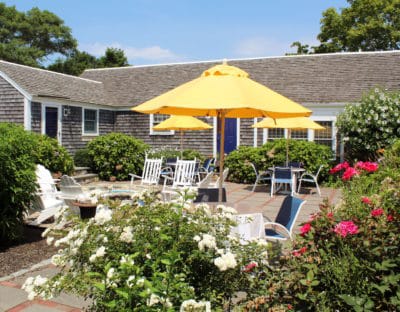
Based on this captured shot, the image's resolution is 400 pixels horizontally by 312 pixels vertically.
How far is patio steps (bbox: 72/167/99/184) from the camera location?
47.1 ft

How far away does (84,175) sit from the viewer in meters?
14.7

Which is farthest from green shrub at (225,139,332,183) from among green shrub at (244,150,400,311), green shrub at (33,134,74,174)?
green shrub at (244,150,400,311)

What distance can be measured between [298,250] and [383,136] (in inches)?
459

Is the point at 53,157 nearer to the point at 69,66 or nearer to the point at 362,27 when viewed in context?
the point at 362,27

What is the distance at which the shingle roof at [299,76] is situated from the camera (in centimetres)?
1613

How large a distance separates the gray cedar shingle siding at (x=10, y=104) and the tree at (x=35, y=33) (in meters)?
28.0

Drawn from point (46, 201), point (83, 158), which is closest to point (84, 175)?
point (83, 158)

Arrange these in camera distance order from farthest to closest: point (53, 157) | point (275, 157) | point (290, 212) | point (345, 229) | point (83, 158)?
point (83, 158)
point (275, 157)
point (53, 157)
point (290, 212)
point (345, 229)

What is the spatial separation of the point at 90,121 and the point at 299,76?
31.8 feet

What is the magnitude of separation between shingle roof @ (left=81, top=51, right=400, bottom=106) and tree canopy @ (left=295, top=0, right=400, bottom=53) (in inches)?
590

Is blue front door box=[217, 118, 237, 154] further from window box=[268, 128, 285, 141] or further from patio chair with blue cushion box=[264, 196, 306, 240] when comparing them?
patio chair with blue cushion box=[264, 196, 306, 240]

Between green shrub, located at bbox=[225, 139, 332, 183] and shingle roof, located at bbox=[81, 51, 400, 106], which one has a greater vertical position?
shingle roof, located at bbox=[81, 51, 400, 106]

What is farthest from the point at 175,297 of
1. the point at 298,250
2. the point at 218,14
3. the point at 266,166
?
the point at 218,14

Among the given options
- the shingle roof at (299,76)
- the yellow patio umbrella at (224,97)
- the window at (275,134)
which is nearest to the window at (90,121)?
the shingle roof at (299,76)
